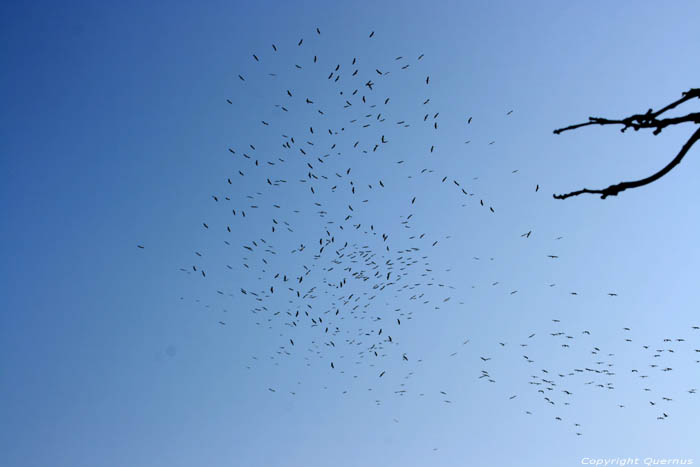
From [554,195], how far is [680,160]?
58 centimetres

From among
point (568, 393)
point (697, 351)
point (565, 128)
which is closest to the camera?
point (565, 128)

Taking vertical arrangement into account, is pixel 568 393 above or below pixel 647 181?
above

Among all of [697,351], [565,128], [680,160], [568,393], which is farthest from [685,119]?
[568,393]

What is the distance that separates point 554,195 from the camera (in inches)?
98.4

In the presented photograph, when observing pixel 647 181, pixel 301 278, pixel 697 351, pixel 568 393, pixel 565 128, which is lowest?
pixel 647 181

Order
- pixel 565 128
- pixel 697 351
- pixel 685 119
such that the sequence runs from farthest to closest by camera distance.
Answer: pixel 697 351 → pixel 565 128 → pixel 685 119

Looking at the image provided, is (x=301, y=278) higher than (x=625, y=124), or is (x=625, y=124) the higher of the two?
(x=301, y=278)

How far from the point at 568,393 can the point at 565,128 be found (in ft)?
76.5

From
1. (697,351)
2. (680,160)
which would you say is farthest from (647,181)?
(697,351)

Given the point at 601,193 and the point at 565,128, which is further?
the point at 565,128

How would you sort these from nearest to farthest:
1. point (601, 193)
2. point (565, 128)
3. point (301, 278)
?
point (601, 193), point (565, 128), point (301, 278)

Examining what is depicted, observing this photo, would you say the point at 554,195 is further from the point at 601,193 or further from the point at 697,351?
the point at 697,351

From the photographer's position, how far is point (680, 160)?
1.98 metres

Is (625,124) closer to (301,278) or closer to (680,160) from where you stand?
(680,160)
